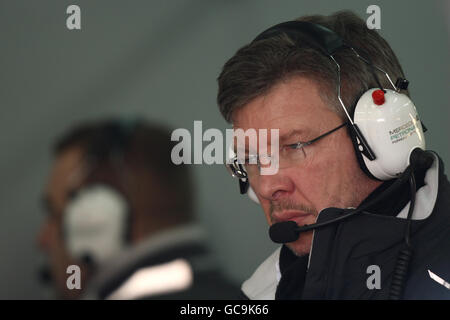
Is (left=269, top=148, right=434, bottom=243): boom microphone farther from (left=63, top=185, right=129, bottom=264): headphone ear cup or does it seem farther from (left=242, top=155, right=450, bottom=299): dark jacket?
(left=63, top=185, right=129, bottom=264): headphone ear cup

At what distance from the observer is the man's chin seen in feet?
3.46

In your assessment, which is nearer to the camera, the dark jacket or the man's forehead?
the dark jacket

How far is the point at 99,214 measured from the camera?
1182 millimetres

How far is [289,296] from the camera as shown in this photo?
105 cm

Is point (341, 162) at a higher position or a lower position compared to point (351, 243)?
higher

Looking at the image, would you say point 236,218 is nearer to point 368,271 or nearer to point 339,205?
point 339,205

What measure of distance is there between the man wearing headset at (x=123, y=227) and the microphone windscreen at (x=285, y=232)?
223 mm

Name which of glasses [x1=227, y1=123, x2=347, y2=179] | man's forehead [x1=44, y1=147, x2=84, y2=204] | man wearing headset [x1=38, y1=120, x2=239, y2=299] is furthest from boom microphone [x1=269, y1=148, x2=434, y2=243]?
→ man's forehead [x1=44, y1=147, x2=84, y2=204]

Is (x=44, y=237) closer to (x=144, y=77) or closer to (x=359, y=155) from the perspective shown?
(x=144, y=77)

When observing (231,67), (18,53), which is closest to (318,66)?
(231,67)

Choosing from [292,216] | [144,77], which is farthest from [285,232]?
[144,77]

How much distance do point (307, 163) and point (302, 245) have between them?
0.50 feet

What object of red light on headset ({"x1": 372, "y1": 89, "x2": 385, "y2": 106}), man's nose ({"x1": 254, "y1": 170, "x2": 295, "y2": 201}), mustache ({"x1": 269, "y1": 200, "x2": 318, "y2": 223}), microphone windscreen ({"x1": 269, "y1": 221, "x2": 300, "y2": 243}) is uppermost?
red light on headset ({"x1": 372, "y1": 89, "x2": 385, "y2": 106})

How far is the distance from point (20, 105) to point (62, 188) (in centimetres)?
26
